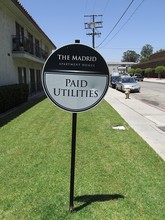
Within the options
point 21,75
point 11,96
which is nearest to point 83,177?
point 11,96

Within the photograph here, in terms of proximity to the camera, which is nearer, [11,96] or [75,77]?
[75,77]

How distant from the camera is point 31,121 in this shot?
347 inches

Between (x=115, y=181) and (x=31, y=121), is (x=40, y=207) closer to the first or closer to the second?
(x=115, y=181)

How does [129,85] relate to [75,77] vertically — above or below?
below

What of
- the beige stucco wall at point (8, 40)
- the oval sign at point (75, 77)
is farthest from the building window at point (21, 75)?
the oval sign at point (75, 77)

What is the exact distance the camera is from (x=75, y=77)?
109 inches

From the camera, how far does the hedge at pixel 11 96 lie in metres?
10.8

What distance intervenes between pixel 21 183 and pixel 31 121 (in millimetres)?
5049

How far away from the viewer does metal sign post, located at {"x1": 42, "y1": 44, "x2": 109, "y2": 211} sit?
2.73 meters

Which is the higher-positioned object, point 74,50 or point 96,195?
point 74,50

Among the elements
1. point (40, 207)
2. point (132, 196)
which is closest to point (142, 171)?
point (132, 196)

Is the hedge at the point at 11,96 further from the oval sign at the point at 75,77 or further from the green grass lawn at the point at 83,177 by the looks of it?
the oval sign at the point at 75,77

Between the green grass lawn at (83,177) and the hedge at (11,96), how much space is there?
13.3ft

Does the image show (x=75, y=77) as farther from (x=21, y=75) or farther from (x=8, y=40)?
(x=21, y=75)
